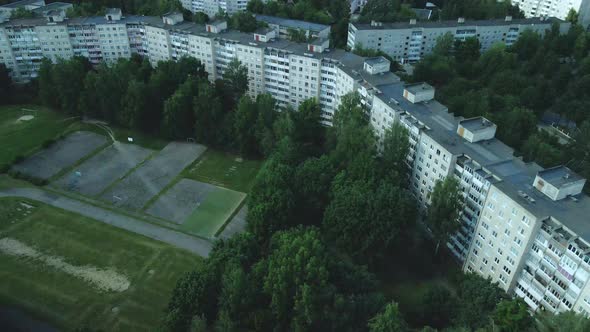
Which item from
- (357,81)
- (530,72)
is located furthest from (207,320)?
(530,72)

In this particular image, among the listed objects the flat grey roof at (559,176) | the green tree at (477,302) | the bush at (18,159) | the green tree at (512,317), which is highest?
the flat grey roof at (559,176)

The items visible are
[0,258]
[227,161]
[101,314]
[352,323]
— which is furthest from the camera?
[227,161]

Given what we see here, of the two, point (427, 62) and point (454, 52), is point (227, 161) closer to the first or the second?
point (427, 62)

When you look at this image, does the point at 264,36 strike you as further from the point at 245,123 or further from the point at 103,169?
the point at 103,169

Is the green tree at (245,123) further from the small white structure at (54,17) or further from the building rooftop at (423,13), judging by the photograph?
the building rooftop at (423,13)

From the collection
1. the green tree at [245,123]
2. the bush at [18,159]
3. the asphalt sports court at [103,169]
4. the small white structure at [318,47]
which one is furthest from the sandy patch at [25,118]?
the small white structure at [318,47]

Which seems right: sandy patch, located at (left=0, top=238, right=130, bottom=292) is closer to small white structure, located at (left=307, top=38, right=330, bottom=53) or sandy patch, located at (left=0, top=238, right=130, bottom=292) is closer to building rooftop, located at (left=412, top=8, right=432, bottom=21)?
small white structure, located at (left=307, top=38, right=330, bottom=53)

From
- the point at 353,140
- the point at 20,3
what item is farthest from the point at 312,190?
the point at 20,3
